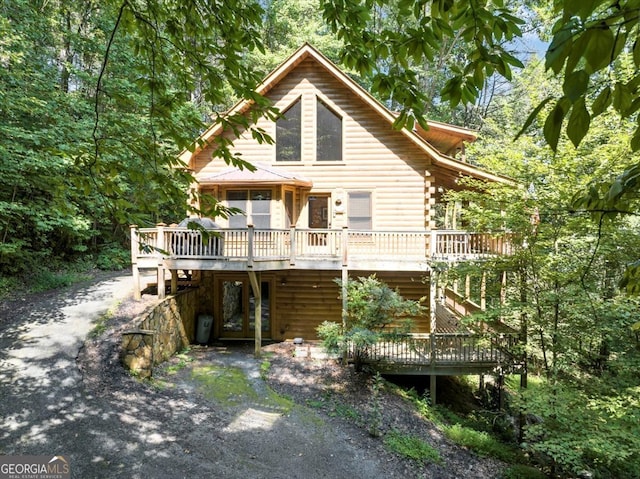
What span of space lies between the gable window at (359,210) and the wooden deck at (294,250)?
1231 mm

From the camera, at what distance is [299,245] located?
1052 cm

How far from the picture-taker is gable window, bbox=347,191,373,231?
11.7 meters

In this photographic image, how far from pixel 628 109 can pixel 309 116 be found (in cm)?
1145

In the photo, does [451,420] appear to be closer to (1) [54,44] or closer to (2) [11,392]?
(2) [11,392]

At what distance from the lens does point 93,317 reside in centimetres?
932

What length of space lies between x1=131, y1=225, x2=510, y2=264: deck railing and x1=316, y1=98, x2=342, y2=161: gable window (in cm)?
302

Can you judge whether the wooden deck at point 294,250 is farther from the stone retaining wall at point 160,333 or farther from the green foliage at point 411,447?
the green foliage at point 411,447

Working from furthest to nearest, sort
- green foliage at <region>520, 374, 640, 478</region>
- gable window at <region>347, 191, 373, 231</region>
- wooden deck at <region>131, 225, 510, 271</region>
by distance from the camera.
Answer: gable window at <region>347, 191, 373, 231</region> → wooden deck at <region>131, 225, 510, 271</region> → green foliage at <region>520, 374, 640, 478</region>

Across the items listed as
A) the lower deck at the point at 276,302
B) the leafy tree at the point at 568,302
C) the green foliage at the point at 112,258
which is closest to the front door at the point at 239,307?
the lower deck at the point at 276,302

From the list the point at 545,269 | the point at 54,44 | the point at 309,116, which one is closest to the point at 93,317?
the point at 309,116

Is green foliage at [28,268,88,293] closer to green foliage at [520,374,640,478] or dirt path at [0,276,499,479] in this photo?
dirt path at [0,276,499,479]

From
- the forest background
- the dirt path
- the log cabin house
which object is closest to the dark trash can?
the log cabin house

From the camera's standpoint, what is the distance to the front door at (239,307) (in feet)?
40.0

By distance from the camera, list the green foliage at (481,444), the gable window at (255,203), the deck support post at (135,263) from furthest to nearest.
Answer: the gable window at (255,203)
the deck support post at (135,263)
the green foliage at (481,444)
